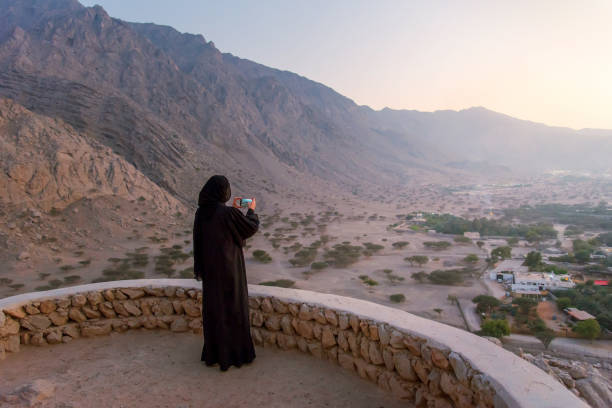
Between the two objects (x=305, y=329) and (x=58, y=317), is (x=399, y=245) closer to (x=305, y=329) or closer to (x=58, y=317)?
(x=305, y=329)

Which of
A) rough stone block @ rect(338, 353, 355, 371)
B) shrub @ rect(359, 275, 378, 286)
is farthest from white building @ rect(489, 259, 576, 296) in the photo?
rough stone block @ rect(338, 353, 355, 371)

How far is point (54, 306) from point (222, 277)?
7.54ft

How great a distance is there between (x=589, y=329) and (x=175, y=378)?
510 inches

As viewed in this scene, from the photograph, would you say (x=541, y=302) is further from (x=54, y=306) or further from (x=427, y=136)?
(x=427, y=136)

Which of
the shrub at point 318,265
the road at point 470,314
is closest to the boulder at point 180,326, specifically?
the road at point 470,314

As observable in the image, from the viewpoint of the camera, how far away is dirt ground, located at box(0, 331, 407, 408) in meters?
3.04

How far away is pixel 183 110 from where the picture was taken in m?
40.5

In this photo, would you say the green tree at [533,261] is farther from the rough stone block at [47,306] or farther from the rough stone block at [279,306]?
the rough stone block at [47,306]

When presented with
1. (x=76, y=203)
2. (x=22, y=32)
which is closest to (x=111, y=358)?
(x=76, y=203)

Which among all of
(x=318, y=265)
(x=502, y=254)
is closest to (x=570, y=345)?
(x=318, y=265)

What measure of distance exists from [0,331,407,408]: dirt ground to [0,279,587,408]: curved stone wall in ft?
0.51

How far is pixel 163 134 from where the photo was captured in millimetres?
31234

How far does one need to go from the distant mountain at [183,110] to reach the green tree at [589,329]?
22.4m

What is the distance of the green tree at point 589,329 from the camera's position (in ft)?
36.9
